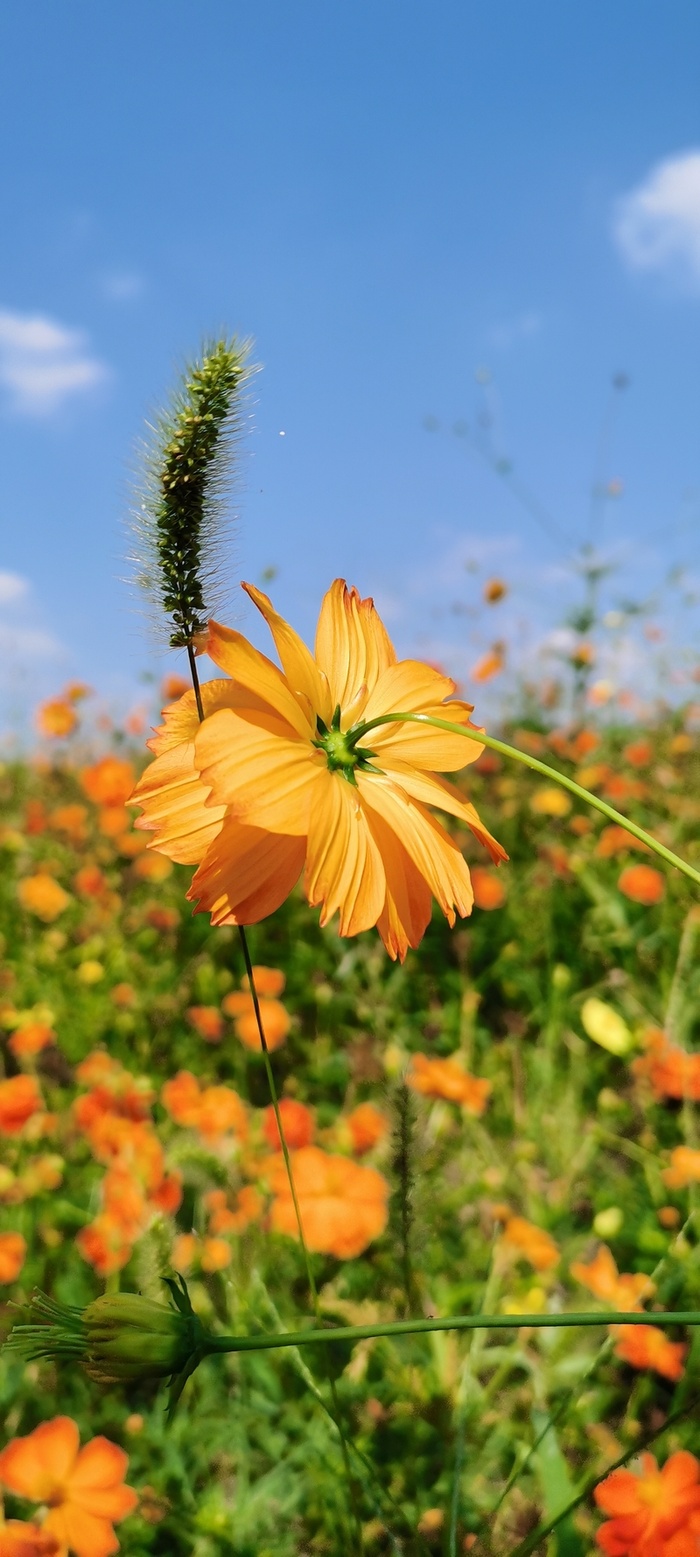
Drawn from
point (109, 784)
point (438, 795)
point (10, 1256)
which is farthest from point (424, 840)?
point (109, 784)

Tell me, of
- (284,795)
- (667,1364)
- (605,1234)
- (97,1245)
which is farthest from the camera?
(605,1234)

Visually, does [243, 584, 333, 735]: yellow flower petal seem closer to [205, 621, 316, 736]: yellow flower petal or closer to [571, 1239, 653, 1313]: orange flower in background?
[205, 621, 316, 736]: yellow flower petal

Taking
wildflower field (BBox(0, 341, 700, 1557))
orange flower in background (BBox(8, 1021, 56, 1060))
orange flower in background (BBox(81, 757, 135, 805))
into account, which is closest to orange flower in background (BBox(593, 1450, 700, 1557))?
wildflower field (BBox(0, 341, 700, 1557))

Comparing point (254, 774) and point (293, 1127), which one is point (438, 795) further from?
point (293, 1127)

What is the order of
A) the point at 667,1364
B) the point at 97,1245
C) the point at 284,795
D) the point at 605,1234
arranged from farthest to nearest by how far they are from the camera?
the point at 605,1234 < the point at 97,1245 < the point at 667,1364 < the point at 284,795

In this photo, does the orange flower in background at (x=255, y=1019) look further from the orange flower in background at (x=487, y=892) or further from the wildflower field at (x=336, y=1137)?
the orange flower in background at (x=487, y=892)

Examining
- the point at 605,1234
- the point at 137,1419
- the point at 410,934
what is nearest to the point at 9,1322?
the point at 137,1419

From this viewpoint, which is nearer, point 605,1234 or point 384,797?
point 384,797

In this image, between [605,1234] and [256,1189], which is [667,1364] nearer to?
[605,1234]
